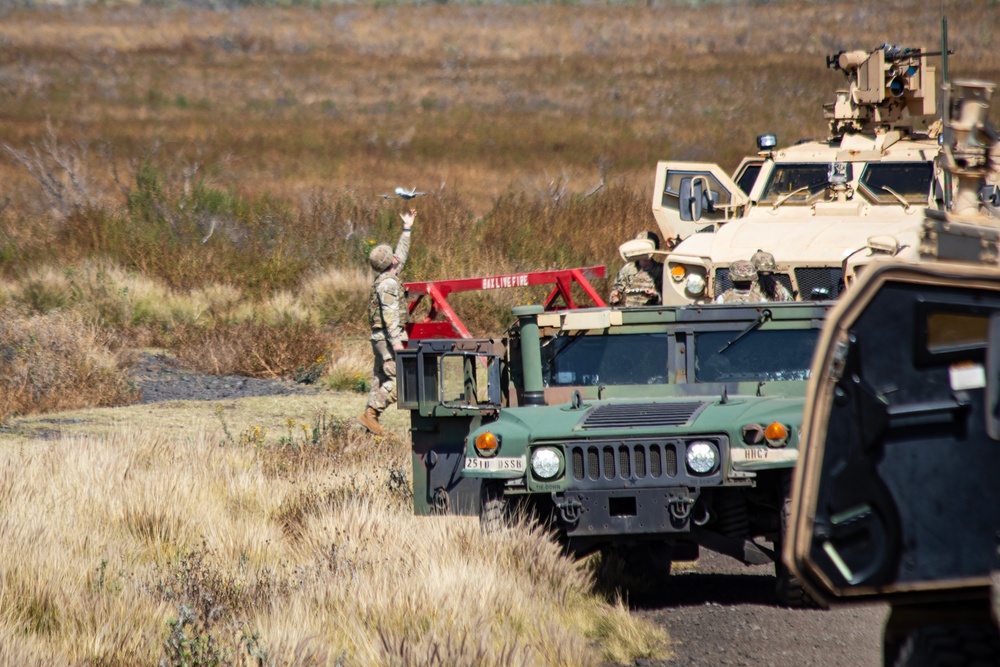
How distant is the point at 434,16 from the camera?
67625 millimetres

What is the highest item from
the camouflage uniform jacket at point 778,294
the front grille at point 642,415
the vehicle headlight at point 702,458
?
the camouflage uniform jacket at point 778,294

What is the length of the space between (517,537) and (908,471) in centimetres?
388

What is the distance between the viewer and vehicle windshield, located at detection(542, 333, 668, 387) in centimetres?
815

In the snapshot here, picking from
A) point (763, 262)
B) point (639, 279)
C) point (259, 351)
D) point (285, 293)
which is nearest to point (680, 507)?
point (763, 262)

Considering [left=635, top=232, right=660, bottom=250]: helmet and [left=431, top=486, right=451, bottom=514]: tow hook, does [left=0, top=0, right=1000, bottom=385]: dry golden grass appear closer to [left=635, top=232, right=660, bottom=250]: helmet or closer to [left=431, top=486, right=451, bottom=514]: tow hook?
[left=635, top=232, right=660, bottom=250]: helmet

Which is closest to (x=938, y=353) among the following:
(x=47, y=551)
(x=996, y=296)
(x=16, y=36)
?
(x=996, y=296)

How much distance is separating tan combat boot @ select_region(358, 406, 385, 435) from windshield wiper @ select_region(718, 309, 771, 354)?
15.2 ft

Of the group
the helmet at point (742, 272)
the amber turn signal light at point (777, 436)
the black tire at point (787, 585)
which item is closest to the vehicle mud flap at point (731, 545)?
the black tire at point (787, 585)

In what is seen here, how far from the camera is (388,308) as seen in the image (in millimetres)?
12195

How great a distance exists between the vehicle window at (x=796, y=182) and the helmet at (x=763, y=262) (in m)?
2.17

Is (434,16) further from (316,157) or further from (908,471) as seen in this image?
(908,471)

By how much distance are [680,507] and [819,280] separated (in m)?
4.64

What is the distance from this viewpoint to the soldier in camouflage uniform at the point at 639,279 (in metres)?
11.6

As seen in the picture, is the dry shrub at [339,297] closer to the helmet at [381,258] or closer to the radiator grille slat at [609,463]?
the helmet at [381,258]
